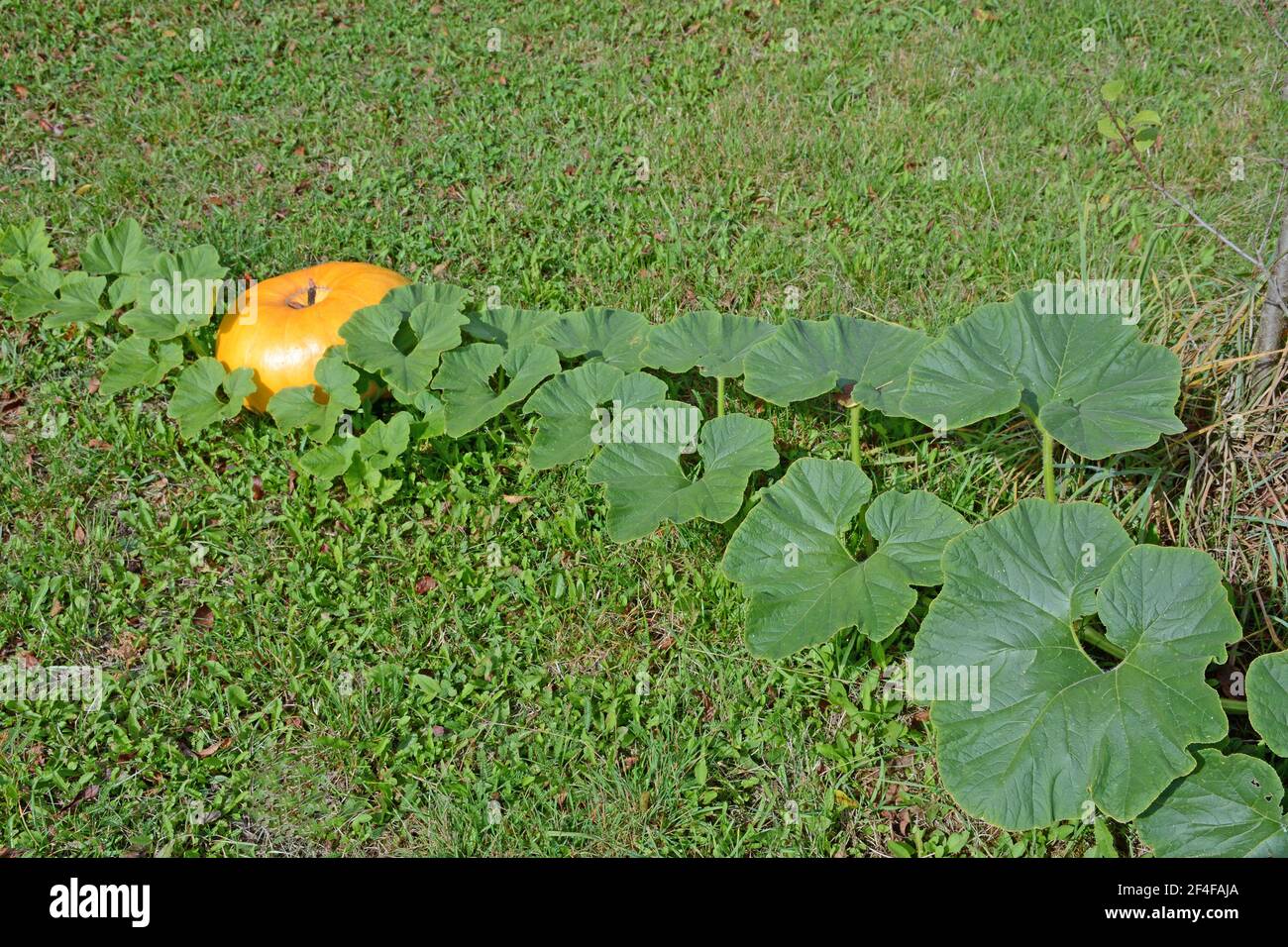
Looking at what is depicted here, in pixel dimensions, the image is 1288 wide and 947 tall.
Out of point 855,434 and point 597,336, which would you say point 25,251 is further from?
point 855,434

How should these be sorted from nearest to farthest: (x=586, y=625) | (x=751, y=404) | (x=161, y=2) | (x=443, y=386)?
(x=586, y=625) < (x=443, y=386) < (x=751, y=404) < (x=161, y=2)

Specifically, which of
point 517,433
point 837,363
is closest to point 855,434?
point 837,363

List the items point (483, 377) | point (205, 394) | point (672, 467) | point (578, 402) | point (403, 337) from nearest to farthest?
point (672, 467)
point (578, 402)
point (483, 377)
point (205, 394)
point (403, 337)

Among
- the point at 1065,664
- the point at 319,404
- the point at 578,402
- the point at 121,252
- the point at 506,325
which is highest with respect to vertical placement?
the point at 121,252

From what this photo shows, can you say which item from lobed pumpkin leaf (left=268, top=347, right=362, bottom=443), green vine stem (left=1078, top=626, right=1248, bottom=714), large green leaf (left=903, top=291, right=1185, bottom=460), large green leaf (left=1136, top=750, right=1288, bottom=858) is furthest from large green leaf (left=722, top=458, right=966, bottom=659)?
lobed pumpkin leaf (left=268, top=347, right=362, bottom=443)

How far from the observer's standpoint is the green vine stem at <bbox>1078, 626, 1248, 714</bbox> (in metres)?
2.55

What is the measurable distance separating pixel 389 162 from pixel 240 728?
318 cm

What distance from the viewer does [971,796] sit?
2381mm

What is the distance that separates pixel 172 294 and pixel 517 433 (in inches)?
57.4

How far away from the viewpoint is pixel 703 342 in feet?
11.8

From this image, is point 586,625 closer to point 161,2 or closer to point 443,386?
point 443,386

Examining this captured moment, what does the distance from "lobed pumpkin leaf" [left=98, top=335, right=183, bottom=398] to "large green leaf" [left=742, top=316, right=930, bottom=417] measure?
2.12 metres

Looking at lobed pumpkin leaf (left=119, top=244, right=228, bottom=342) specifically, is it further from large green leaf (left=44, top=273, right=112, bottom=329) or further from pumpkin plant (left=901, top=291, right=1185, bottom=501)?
pumpkin plant (left=901, top=291, right=1185, bottom=501)

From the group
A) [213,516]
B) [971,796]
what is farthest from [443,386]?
[971,796]
